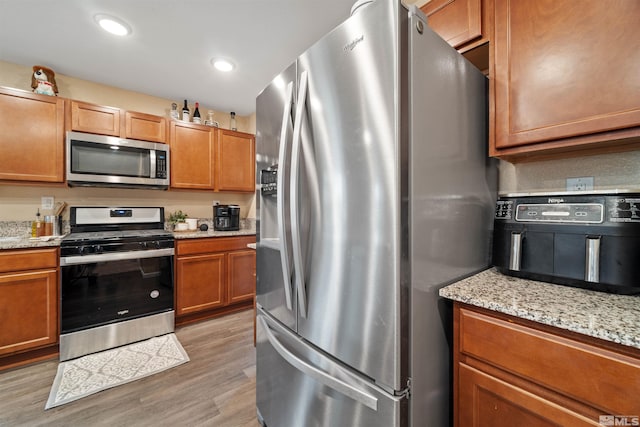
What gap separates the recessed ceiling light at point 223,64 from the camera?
2.33 m

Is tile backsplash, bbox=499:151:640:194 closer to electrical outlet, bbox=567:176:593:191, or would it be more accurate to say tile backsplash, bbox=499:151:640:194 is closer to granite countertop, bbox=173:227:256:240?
electrical outlet, bbox=567:176:593:191

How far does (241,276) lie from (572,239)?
287 centimetres

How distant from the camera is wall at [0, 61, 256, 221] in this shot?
2.40 m

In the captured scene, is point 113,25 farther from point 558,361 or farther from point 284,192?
point 558,361

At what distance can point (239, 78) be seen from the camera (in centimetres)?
266

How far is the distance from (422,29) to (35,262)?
9.64ft

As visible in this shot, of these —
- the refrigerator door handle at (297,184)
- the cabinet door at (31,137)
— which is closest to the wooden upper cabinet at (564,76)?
the refrigerator door handle at (297,184)

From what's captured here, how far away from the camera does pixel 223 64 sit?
239 centimetres

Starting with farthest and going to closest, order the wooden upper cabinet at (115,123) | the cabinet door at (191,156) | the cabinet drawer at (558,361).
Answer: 1. the cabinet door at (191,156)
2. the wooden upper cabinet at (115,123)
3. the cabinet drawer at (558,361)

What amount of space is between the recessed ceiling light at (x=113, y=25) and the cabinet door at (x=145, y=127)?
869 mm

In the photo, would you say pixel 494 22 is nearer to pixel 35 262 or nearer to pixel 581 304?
pixel 581 304

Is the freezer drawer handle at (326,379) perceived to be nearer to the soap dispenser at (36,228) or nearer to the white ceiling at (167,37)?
the white ceiling at (167,37)

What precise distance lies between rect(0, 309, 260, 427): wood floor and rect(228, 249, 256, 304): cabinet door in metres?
0.82

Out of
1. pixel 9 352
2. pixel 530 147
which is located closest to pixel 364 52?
pixel 530 147
